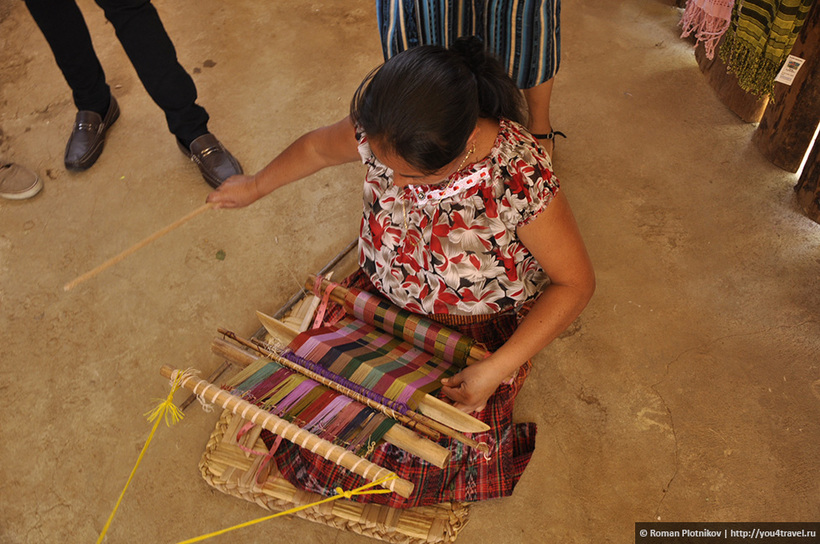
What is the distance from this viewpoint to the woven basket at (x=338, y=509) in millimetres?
1599

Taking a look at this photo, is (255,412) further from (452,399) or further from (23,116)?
(23,116)

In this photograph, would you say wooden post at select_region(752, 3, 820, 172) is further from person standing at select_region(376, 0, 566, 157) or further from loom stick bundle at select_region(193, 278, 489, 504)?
loom stick bundle at select_region(193, 278, 489, 504)

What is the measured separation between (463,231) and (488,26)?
0.77 m

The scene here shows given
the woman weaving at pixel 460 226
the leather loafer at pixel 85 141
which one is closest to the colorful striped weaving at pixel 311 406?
the woman weaving at pixel 460 226

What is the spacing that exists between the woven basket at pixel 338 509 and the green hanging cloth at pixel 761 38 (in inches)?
66.8

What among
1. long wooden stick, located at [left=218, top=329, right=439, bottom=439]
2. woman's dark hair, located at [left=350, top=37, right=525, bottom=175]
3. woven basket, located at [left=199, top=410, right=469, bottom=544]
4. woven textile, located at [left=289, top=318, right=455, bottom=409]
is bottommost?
woven basket, located at [left=199, top=410, right=469, bottom=544]

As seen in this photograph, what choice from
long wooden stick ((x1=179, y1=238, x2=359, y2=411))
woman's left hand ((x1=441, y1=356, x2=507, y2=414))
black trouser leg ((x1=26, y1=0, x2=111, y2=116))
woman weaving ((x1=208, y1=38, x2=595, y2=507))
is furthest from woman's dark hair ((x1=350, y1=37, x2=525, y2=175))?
black trouser leg ((x1=26, y1=0, x2=111, y2=116))

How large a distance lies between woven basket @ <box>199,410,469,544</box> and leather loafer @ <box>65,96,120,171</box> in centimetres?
154

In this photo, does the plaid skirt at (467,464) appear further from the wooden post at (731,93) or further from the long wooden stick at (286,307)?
the wooden post at (731,93)

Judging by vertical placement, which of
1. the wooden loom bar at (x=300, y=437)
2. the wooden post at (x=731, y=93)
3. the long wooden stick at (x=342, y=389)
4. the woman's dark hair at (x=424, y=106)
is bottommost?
the long wooden stick at (x=342, y=389)

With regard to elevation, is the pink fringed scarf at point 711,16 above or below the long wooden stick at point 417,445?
above

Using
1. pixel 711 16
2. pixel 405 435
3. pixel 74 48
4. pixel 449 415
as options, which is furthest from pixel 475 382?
pixel 74 48

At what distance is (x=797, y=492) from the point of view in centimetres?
168

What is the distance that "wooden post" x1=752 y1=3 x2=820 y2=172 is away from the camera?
2129 mm
